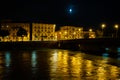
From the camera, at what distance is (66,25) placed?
190 meters

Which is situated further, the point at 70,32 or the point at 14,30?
the point at 70,32

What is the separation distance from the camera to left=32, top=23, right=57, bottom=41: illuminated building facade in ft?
539

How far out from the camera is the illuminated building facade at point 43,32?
16438cm

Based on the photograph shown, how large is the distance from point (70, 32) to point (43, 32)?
18605 mm

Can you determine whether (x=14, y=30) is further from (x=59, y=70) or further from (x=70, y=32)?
(x=59, y=70)

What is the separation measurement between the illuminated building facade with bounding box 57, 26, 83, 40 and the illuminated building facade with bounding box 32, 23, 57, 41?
422 cm

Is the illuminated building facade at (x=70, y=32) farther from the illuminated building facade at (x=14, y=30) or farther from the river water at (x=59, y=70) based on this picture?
the river water at (x=59, y=70)

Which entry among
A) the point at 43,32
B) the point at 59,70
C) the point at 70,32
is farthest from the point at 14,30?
the point at 59,70

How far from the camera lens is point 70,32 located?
180 meters

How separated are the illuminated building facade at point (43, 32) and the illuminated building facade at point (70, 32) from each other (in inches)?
166

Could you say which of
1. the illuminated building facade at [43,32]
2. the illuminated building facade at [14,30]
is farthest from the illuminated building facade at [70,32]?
the illuminated building facade at [14,30]

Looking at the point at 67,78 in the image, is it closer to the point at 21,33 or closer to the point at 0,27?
the point at 21,33

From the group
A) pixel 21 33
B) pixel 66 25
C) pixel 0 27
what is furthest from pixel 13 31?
pixel 66 25

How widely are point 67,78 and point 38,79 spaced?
1908mm
